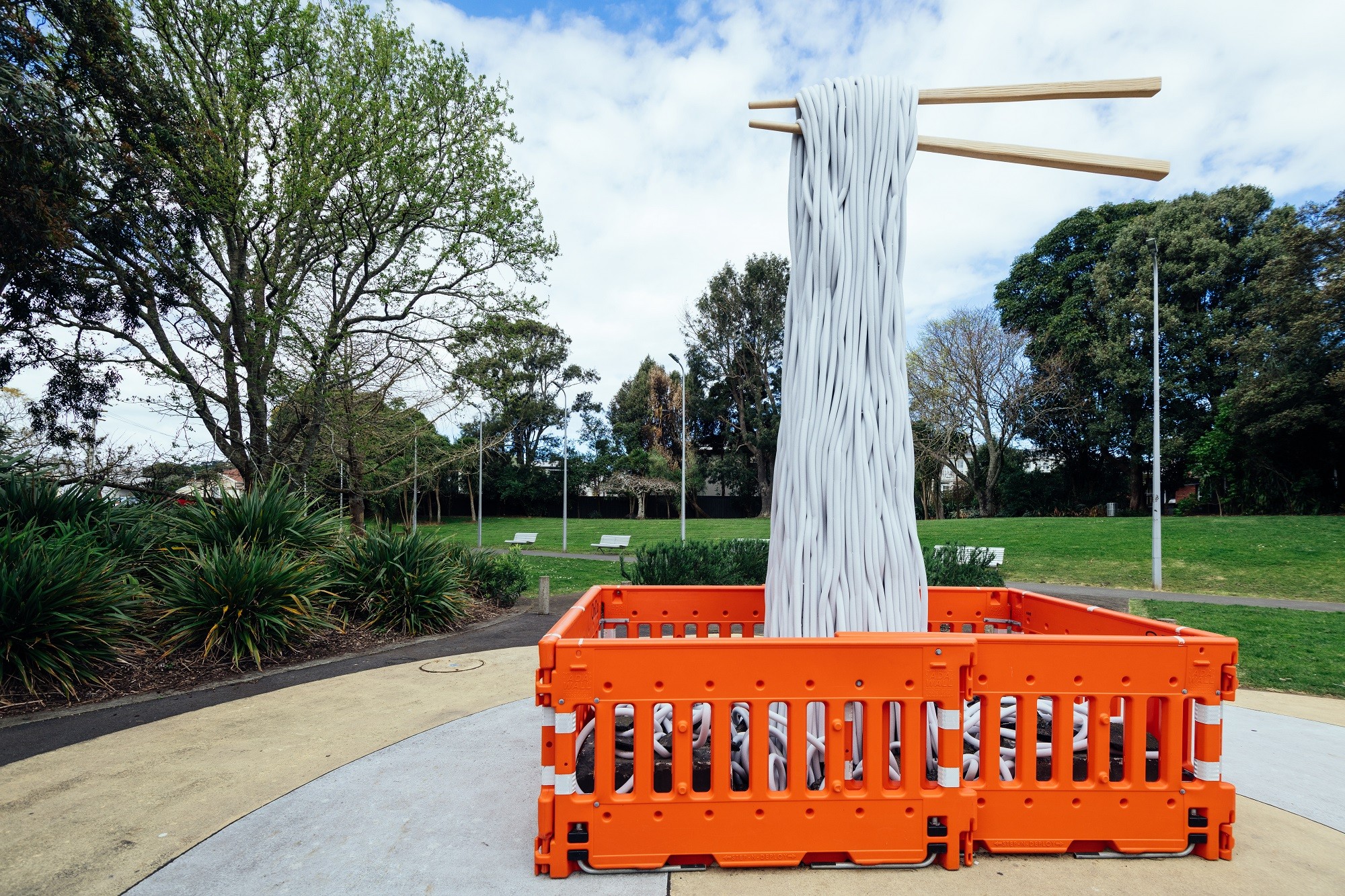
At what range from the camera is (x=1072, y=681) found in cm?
252

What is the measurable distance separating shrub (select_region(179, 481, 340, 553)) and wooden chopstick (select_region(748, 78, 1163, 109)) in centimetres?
703

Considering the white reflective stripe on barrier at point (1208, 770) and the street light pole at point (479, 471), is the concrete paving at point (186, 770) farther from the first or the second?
the street light pole at point (479, 471)

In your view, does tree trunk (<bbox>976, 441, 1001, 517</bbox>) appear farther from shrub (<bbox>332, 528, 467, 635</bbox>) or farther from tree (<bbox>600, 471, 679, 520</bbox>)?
shrub (<bbox>332, 528, 467, 635</bbox>)

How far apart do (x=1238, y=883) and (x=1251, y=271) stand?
110ft

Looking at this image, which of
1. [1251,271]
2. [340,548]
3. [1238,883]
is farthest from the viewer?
[1251,271]

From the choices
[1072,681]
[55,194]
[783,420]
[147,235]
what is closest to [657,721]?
[783,420]

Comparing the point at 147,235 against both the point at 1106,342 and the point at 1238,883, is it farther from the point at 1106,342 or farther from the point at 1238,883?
the point at 1106,342

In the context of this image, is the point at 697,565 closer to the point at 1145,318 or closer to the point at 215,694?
the point at 215,694

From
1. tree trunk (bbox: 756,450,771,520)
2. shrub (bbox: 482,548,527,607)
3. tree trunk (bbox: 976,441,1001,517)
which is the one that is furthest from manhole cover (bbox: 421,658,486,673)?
tree trunk (bbox: 756,450,771,520)

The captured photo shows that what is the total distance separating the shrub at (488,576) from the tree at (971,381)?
24177 millimetres

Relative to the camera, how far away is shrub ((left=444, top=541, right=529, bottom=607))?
9230 mm

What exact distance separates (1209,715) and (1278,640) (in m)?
7.12

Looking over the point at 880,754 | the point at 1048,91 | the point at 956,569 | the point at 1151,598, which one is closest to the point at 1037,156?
the point at 1048,91

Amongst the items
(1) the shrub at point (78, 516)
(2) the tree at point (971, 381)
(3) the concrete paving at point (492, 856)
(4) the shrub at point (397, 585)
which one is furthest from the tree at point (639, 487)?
(3) the concrete paving at point (492, 856)
